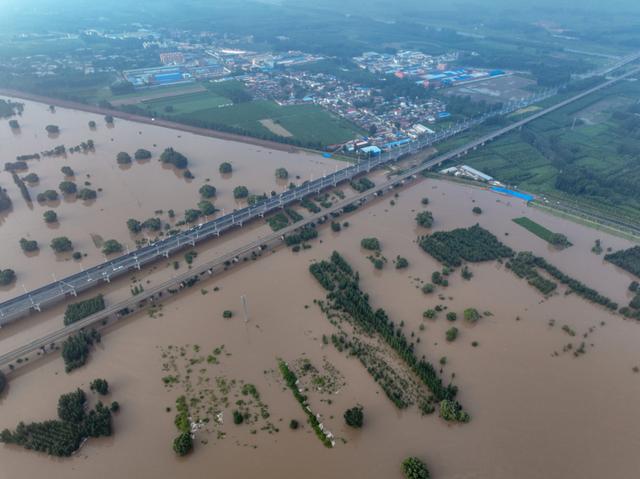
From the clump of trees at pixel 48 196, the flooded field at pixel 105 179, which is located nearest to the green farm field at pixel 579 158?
the flooded field at pixel 105 179

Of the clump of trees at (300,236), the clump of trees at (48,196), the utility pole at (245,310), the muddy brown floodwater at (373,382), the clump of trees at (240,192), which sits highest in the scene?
the clump of trees at (48,196)

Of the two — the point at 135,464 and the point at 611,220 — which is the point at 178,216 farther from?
the point at 611,220

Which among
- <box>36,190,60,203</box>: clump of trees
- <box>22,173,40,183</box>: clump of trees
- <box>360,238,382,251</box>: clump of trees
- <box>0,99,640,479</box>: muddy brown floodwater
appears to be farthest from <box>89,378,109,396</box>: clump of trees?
<box>22,173,40,183</box>: clump of trees

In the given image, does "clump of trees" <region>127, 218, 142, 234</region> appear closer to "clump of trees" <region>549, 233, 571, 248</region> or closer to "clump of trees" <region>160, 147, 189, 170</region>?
"clump of trees" <region>160, 147, 189, 170</region>

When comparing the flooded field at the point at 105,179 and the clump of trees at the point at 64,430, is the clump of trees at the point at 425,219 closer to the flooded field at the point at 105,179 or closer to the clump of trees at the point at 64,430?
the flooded field at the point at 105,179

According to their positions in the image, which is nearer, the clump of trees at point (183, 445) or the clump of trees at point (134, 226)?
the clump of trees at point (183, 445)

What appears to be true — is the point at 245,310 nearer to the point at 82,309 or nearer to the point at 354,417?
the point at 82,309

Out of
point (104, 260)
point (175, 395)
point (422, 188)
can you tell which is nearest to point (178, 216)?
point (104, 260)
